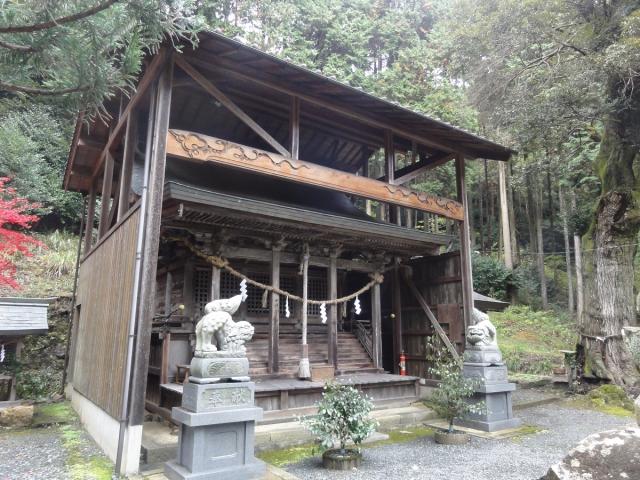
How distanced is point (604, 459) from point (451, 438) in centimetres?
437

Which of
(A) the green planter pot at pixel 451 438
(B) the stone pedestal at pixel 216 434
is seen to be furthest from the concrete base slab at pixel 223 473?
(A) the green planter pot at pixel 451 438

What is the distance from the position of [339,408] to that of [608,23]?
10345 mm

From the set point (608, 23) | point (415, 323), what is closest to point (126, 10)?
point (415, 323)

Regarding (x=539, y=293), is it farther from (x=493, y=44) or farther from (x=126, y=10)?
(x=126, y=10)

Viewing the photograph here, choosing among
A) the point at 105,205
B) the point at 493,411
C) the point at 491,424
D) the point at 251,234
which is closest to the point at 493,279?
the point at 493,411

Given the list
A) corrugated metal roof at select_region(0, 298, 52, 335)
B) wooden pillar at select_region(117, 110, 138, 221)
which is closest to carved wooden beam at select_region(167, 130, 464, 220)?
wooden pillar at select_region(117, 110, 138, 221)

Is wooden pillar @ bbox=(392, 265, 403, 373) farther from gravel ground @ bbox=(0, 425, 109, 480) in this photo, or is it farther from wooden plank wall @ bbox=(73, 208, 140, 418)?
gravel ground @ bbox=(0, 425, 109, 480)

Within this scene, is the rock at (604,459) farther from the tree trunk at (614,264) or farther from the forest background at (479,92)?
the tree trunk at (614,264)

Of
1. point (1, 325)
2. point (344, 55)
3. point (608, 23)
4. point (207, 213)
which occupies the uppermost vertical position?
point (344, 55)

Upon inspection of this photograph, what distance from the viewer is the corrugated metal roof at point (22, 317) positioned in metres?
8.07

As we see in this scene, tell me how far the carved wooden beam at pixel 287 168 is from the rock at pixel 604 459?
5065 mm

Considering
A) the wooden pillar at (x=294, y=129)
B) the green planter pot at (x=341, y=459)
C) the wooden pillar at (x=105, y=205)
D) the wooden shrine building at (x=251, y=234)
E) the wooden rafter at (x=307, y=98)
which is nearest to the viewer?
the green planter pot at (x=341, y=459)

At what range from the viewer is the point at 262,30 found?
18.2 meters

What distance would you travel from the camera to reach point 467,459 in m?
5.45
